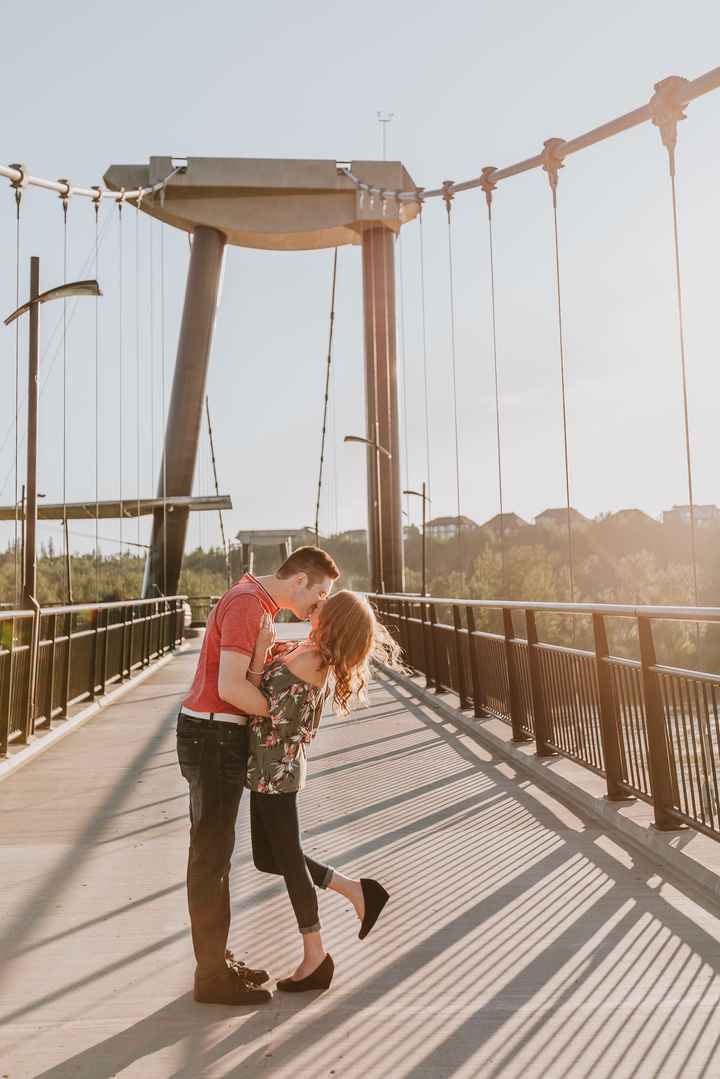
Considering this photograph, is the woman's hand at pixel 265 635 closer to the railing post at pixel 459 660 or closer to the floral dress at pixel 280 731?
the floral dress at pixel 280 731

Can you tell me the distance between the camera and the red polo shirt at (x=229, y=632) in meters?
2.88

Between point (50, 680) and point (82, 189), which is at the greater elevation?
point (82, 189)

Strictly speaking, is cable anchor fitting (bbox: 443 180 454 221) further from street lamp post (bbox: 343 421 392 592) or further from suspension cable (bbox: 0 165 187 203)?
suspension cable (bbox: 0 165 187 203)

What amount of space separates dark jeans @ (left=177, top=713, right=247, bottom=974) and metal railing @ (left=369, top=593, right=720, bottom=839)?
1.66m

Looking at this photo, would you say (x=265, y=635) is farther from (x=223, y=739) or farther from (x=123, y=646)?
(x=123, y=646)

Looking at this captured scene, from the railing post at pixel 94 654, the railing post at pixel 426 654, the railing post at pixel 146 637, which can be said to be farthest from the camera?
the railing post at pixel 146 637

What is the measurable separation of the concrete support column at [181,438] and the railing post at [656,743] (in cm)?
2132

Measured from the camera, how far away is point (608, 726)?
4.95m

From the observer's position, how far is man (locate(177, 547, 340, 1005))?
286cm

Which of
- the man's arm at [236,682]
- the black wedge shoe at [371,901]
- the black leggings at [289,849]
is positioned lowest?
the black wedge shoe at [371,901]

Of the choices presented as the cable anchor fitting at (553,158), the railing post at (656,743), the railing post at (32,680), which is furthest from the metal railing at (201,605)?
the railing post at (656,743)

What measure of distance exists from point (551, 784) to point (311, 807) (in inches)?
50.3

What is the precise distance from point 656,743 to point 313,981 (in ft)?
6.32

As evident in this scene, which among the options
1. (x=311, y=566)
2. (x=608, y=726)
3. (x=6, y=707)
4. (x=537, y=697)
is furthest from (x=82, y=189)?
(x=311, y=566)
